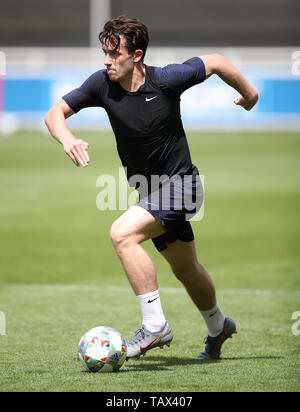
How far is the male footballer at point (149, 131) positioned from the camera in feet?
19.0

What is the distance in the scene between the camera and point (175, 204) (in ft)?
19.3

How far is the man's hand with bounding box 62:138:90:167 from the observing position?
220 inches

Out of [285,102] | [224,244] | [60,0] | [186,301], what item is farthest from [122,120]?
[60,0]

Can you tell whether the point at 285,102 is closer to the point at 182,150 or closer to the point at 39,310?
the point at 39,310

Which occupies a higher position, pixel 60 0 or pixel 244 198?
pixel 60 0

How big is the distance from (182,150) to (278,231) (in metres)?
8.41

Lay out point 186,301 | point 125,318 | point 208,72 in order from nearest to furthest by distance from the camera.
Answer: point 208,72, point 125,318, point 186,301

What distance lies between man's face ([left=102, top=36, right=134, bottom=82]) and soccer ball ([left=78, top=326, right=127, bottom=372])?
6.21ft

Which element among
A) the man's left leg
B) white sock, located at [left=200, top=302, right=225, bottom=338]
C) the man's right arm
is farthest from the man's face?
white sock, located at [left=200, top=302, right=225, bottom=338]

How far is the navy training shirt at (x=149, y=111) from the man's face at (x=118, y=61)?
0.38 ft

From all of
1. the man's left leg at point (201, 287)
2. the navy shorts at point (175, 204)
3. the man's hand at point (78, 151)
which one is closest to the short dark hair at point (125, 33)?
the man's hand at point (78, 151)

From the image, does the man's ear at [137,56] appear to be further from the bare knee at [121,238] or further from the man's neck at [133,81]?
the bare knee at [121,238]

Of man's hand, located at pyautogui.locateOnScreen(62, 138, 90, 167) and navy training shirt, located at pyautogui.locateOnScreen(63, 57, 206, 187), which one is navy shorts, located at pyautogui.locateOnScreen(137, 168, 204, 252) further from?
man's hand, located at pyautogui.locateOnScreen(62, 138, 90, 167)
